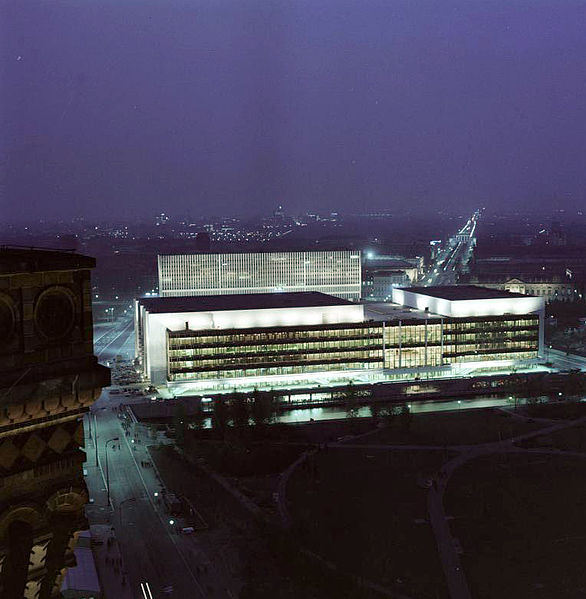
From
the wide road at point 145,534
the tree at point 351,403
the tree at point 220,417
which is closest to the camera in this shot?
the wide road at point 145,534

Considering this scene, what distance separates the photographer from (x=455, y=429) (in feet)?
69.1

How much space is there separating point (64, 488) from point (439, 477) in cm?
1522

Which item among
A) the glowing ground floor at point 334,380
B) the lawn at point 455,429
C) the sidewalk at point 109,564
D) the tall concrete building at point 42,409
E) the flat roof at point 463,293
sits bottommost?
the lawn at point 455,429

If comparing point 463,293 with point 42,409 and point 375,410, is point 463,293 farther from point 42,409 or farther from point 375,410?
point 42,409

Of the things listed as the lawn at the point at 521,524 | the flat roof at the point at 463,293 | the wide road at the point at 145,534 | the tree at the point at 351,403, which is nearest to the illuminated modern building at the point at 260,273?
the flat roof at the point at 463,293

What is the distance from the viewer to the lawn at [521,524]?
11.8 m

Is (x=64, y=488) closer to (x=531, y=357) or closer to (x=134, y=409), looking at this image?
(x=134, y=409)

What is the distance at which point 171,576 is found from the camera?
12.1 m

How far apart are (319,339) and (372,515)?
12.9 metres

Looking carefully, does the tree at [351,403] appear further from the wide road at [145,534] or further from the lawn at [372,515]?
the wide road at [145,534]

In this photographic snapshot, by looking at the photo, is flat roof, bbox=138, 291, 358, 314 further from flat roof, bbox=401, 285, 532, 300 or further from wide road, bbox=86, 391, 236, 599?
wide road, bbox=86, 391, 236, 599

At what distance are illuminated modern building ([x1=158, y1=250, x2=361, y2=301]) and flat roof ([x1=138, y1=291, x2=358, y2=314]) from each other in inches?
413

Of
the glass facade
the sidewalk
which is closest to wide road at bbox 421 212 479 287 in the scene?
the glass facade

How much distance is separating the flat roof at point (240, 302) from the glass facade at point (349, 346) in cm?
106
